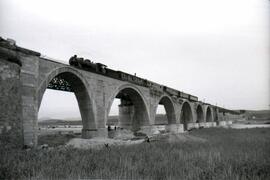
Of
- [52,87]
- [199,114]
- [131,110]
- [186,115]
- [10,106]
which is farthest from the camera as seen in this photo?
[199,114]

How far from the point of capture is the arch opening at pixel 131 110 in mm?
25641

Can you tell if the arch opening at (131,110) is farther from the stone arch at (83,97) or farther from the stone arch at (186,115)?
the stone arch at (186,115)

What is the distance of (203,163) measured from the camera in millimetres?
6598

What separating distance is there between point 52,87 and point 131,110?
1688 cm

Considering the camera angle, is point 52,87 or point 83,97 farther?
point 52,87

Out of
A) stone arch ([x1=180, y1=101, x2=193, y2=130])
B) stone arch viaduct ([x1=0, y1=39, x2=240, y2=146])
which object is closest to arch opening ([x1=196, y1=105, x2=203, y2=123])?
stone arch ([x1=180, y1=101, x2=193, y2=130])

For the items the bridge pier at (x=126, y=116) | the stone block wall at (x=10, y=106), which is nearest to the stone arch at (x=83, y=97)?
the stone block wall at (x=10, y=106)

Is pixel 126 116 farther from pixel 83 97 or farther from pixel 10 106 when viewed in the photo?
pixel 10 106

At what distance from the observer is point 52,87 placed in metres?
21.7

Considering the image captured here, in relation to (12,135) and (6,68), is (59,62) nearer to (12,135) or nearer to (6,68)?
(6,68)

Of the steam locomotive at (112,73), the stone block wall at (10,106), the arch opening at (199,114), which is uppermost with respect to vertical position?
the steam locomotive at (112,73)

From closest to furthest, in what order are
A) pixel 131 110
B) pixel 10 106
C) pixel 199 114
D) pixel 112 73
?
pixel 10 106 → pixel 112 73 → pixel 131 110 → pixel 199 114

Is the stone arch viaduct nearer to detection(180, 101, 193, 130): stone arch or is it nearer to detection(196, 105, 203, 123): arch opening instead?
detection(180, 101, 193, 130): stone arch

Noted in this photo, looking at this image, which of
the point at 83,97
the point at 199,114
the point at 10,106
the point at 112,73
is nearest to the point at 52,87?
the point at 83,97
